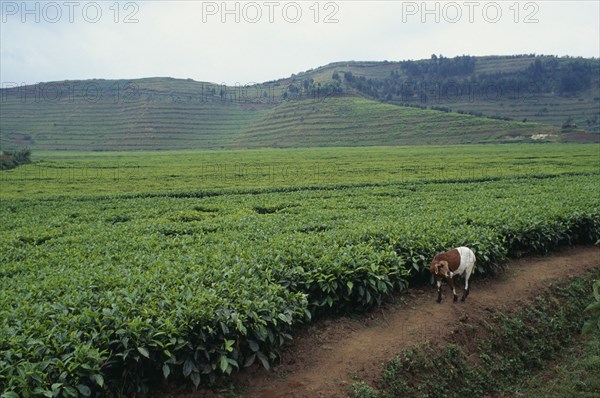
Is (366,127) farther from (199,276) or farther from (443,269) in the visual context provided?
(199,276)

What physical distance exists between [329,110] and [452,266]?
106 meters

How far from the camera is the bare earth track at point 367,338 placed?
5.72 meters

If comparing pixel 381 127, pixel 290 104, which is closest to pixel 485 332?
pixel 381 127

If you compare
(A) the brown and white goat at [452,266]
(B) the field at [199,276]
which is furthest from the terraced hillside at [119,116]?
(A) the brown and white goat at [452,266]

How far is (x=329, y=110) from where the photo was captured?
11094 centimetres

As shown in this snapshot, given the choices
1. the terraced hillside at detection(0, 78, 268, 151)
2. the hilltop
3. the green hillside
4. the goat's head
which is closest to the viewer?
the goat's head

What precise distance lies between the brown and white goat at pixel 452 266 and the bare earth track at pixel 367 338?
0.43 metres

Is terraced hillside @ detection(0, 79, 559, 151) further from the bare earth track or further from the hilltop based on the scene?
the bare earth track

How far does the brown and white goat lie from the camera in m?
7.69

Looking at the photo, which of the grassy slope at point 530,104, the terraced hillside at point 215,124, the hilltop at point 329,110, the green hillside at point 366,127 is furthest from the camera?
the grassy slope at point 530,104

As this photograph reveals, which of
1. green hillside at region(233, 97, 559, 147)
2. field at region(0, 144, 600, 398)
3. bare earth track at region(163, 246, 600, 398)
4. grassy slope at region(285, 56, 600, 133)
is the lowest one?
bare earth track at region(163, 246, 600, 398)

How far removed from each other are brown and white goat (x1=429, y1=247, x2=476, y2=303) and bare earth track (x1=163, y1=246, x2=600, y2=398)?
0.43m

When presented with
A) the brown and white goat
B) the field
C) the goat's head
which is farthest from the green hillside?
the goat's head

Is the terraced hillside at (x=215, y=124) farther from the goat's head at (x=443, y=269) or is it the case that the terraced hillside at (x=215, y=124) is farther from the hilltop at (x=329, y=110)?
the goat's head at (x=443, y=269)
